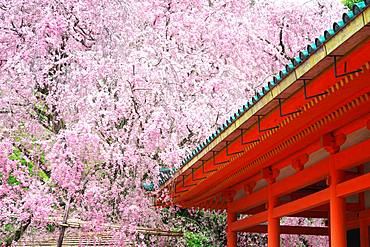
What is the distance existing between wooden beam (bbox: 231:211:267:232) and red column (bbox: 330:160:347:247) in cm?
193

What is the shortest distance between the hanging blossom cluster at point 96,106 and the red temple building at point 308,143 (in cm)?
148

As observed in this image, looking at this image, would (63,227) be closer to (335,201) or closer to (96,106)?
(96,106)

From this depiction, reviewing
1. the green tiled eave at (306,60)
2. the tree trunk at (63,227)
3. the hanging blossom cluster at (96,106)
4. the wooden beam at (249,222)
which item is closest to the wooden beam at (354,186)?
the green tiled eave at (306,60)

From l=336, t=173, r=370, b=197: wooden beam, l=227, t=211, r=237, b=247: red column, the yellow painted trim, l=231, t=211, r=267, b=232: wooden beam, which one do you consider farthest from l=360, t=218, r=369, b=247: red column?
the yellow painted trim

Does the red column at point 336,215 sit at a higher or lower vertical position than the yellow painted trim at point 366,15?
lower

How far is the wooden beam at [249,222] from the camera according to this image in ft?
21.6

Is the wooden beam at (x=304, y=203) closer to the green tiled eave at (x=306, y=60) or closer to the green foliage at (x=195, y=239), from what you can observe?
the green tiled eave at (x=306, y=60)

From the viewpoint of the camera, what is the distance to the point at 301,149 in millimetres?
5176

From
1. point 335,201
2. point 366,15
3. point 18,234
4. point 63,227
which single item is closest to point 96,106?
point 63,227

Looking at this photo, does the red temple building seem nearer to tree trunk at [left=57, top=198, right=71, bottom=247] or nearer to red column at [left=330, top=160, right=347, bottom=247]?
red column at [left=330, top=160, right=347, bottom=247]

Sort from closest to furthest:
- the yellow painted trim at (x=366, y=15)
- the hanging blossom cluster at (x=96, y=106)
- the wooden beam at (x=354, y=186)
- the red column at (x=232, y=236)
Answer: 1. the yellow painted trim at (x=366, y=15)
2. the wooden beam at (x=354, y=186)
3. the red column at (x=232, y=236)
4. the hanging blossom cluster at (x=96, y=106)

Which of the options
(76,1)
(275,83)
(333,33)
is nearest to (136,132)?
(76,1)

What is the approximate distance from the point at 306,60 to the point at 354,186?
121cm

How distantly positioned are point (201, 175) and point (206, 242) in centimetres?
372
